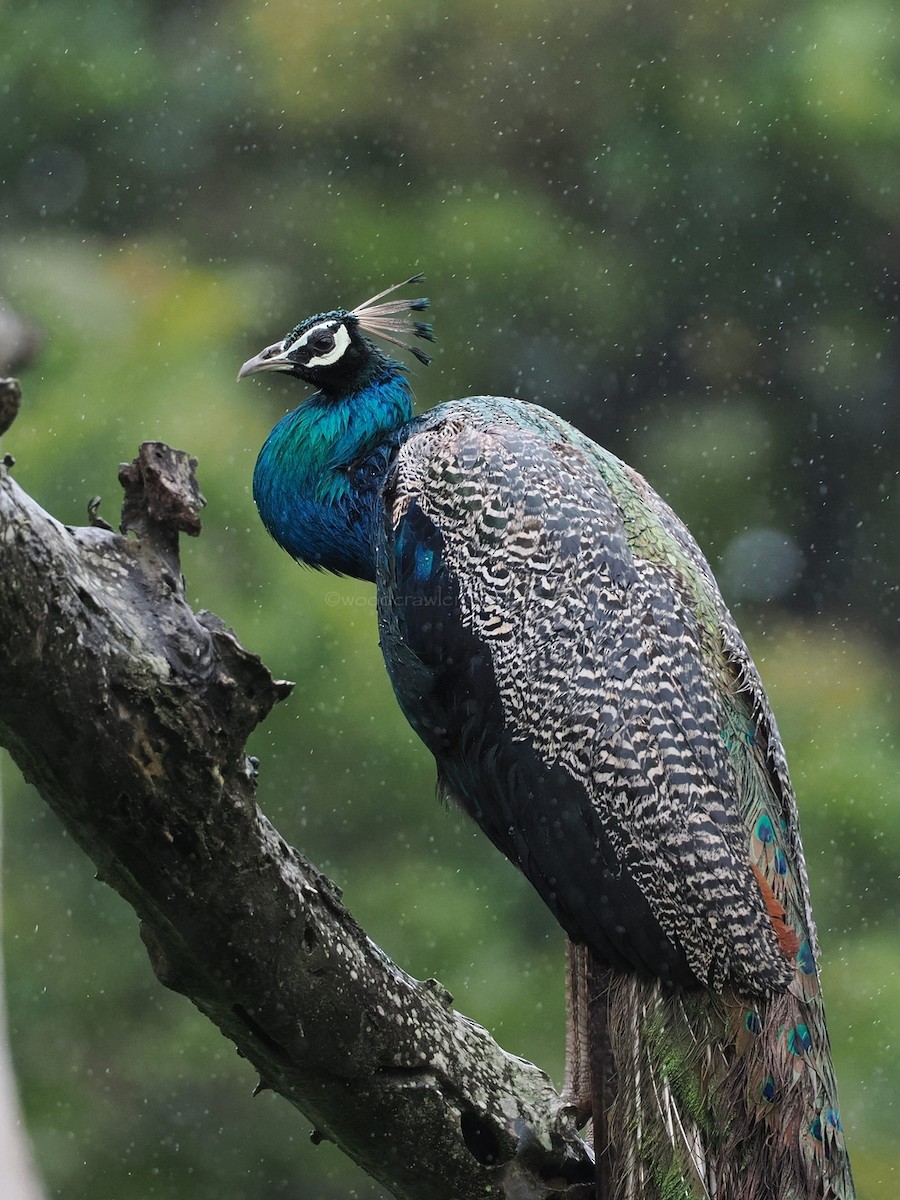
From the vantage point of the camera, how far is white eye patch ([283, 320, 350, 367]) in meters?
2.92

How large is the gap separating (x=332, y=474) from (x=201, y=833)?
3.99 ft

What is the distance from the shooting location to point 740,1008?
2211 millimetres

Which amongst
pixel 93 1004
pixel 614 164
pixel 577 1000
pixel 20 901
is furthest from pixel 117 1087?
pixel 614 164

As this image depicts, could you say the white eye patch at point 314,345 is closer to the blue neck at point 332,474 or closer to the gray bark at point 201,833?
the blue neck at point 332,474

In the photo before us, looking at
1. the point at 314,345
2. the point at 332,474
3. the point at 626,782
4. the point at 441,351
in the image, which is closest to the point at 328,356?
the point at 314,345

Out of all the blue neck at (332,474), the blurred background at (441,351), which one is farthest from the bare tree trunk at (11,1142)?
the blue neck at (332,474)

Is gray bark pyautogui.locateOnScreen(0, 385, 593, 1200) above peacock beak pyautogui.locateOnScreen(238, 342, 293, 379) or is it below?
below

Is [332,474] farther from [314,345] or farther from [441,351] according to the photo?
[441,351]

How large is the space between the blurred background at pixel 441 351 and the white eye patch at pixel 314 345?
5.76 ft

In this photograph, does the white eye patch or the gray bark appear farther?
the white eye patch

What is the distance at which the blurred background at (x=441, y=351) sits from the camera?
484cm

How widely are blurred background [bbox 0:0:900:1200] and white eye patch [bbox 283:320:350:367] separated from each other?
1.76 meters

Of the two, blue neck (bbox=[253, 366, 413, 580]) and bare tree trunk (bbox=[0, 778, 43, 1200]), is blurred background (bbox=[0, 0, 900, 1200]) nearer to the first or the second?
bare tree trunk (bbox=[0, 778, 43, 1200])

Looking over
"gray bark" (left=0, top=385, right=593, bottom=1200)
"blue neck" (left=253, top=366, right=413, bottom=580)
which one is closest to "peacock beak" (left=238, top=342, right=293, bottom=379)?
"blue neck" (left=253, top=366, right=413, bottom=580)
